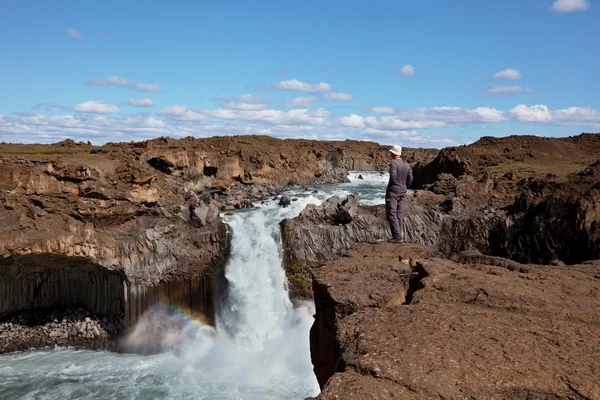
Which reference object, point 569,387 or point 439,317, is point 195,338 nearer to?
point 439,317

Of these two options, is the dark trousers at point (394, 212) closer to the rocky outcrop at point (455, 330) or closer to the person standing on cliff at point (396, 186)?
the person standing on cliff at point (396, 186)

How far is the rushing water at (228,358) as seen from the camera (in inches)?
631

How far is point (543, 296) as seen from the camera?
641 centimetres

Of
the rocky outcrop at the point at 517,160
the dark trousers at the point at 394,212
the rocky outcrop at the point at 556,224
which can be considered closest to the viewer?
the dark trousers at the point at 394,212

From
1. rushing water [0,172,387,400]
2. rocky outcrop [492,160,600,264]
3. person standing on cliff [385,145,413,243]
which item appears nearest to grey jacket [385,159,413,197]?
person standing on cliff [385,145,413,243]

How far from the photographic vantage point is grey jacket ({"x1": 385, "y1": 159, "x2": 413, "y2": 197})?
10.4 metres

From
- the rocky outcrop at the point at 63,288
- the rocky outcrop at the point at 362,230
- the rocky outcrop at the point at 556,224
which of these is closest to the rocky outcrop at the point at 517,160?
the rocky outcrop at the point at 362,230

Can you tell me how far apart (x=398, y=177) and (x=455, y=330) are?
17.8 ft

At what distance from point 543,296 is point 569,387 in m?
2.36

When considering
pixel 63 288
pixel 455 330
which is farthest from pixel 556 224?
pixel 63 288

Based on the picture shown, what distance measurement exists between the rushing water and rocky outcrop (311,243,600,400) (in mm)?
9270

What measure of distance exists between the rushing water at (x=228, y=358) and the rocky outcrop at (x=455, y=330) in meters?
9.27

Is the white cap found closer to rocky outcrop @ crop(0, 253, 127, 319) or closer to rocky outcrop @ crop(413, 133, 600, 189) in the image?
rocky outcrop @ crop(0, 253, 127, 319)

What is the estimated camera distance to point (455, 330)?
536cm
